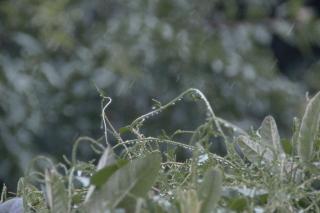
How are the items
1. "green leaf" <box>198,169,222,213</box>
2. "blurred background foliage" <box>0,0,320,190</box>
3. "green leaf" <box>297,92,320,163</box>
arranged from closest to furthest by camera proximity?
"green leaf" <box>198,169,222,213</box>
"green leaf" <box>297,92,320,163</box>
"blurred background foliage" <box>0,0,320,190</box>

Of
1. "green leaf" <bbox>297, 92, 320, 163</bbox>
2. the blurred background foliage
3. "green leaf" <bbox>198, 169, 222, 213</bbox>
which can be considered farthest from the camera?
the blurred background foliage

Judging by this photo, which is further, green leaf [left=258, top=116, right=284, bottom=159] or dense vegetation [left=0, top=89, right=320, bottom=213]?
green leaf [left=258, top=116, right=284, bottom=159]

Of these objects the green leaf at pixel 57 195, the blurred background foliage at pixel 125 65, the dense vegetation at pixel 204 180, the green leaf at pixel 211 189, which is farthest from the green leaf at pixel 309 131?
the blurred background foliage at pixel 125 65

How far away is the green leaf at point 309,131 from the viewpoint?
891 mm

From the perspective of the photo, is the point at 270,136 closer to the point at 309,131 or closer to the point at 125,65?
the point at 309,131

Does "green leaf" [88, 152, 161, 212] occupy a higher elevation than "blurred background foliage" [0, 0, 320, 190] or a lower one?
higher

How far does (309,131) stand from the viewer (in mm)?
906

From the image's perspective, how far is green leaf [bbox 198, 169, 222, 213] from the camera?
2.57ft

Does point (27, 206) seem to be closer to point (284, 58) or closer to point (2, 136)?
point (2, 136)

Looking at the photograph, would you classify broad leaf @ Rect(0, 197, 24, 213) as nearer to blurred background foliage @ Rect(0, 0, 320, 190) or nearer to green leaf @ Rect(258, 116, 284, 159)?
green leaf @ Rect(258, 116, 284, 159)

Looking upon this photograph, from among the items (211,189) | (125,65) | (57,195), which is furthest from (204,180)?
(125,65)

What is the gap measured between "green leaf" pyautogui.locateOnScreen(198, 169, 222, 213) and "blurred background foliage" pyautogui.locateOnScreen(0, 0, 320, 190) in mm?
3004

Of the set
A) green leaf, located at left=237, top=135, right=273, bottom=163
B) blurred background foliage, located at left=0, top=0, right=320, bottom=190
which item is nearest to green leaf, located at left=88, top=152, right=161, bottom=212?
green leaf, located at left=237, top=135, right=273, bottom=163

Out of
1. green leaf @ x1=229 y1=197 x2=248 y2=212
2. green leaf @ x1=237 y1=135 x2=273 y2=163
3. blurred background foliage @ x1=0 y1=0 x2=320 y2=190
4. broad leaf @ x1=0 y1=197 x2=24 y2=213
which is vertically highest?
green leaf @ x1=229 y1=197 x2=248 y2=212
